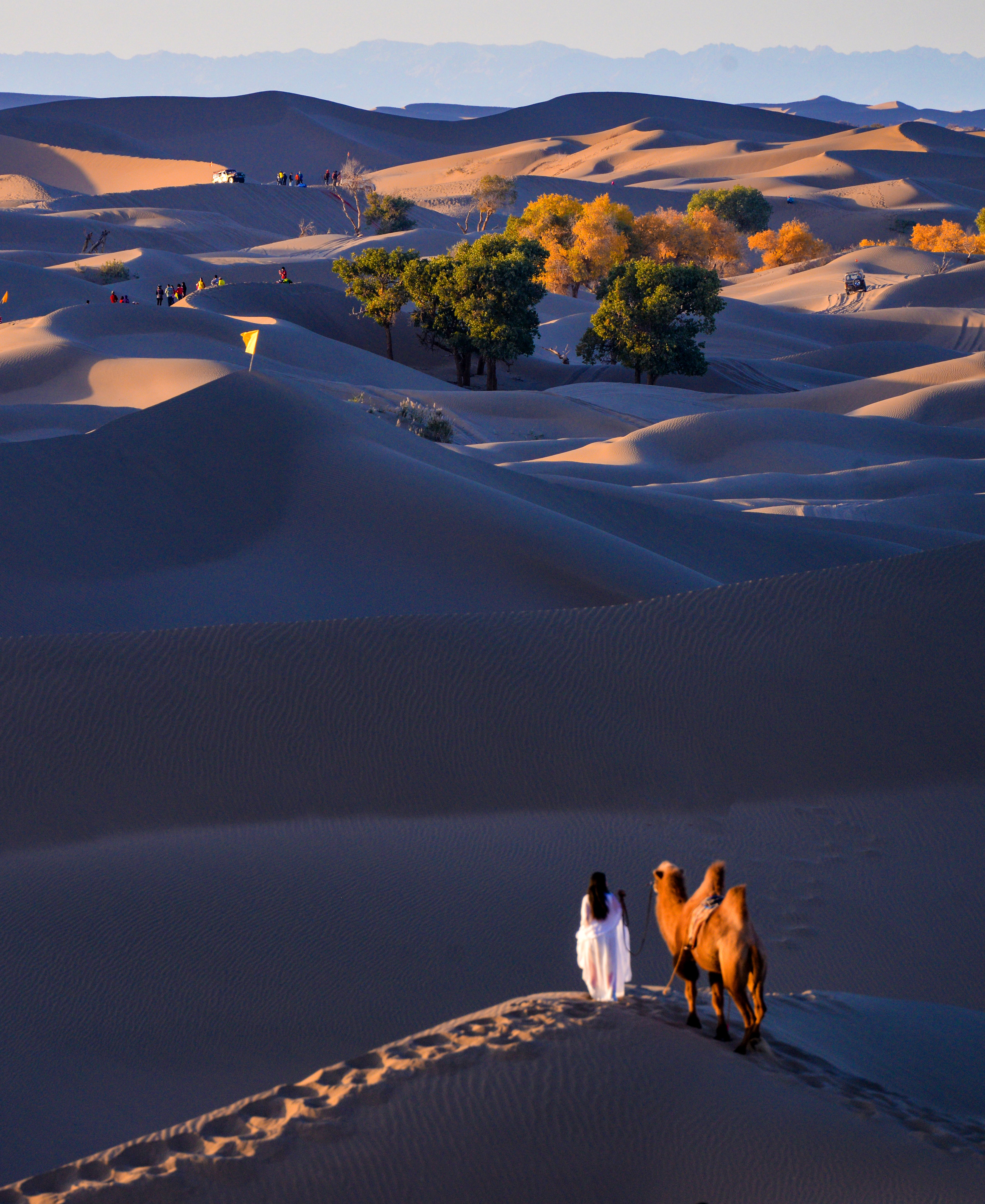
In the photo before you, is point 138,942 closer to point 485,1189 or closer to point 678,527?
point 485,1189

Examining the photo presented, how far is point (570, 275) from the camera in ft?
187

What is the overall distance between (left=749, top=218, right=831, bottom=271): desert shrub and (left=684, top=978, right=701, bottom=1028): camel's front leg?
236ft

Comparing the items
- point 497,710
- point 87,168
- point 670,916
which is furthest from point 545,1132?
point 87,168

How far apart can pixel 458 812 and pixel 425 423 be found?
62.0ft

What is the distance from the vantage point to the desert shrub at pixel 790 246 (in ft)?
236

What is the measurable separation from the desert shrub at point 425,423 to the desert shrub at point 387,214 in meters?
46.1

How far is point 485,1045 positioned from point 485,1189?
532mm

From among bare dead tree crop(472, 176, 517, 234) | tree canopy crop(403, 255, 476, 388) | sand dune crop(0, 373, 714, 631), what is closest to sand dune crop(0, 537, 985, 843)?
sand dune crop(0, 373, 714, 631)

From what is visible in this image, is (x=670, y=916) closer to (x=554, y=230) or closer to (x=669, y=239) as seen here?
(x=669, y=239)

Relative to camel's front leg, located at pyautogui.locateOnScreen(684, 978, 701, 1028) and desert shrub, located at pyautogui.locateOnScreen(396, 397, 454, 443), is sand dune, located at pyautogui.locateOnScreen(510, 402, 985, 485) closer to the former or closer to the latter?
desert shrub, located at pyautogui.locateOnScreen(396, 397, 454, 443)

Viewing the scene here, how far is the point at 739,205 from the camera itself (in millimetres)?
75375

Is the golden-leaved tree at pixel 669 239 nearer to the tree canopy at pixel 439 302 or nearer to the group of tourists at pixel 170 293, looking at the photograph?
the tree canopy at pixel 439 302

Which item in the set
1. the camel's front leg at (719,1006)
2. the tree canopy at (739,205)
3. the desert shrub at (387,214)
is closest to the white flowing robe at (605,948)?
the camel's front leg at (719,1006)

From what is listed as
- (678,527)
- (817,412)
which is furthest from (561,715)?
(817,412)
